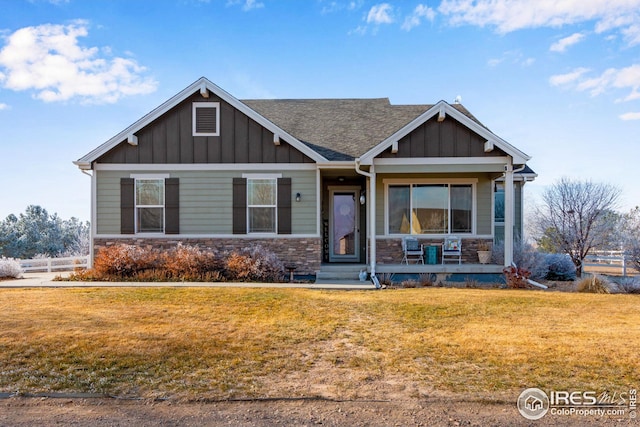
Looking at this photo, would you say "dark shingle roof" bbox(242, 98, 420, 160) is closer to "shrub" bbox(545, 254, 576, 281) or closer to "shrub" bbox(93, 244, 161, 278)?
"shrub" bbox(93, 244, 161, 278)

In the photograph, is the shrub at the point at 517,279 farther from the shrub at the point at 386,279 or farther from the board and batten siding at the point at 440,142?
the board and batten siding at the point at 440,142

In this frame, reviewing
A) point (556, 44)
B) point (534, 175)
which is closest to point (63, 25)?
point (556, 44)

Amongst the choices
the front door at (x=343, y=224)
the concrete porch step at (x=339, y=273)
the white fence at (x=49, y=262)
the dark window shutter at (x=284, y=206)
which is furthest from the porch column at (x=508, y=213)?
the white fence at (x=49, y=262)

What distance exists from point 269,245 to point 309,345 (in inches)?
281

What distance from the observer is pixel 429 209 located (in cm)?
1316

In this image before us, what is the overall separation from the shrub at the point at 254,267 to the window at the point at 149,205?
8.84 feet

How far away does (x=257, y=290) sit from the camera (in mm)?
9453

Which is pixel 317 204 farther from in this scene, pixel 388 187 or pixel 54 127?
pixel 54 127

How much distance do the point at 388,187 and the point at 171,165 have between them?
6.65m

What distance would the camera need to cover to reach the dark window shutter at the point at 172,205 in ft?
40.3

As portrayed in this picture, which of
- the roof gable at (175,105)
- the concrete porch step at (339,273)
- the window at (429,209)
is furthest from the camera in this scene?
the window at (429,209)

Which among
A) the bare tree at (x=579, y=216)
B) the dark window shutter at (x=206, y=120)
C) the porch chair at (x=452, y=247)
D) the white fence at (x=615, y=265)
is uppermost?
the dark window shutter at (x=206, y=120)

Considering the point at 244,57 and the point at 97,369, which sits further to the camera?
the point at 244,57

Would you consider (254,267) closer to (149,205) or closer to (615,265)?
(149,205)
